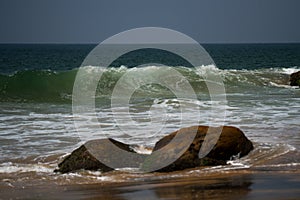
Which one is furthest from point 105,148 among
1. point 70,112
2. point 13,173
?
point 70,112

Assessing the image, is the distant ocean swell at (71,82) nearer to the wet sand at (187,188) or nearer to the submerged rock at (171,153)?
the submerged rock at (171,153)

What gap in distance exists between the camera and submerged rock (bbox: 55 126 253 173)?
7.49 meters

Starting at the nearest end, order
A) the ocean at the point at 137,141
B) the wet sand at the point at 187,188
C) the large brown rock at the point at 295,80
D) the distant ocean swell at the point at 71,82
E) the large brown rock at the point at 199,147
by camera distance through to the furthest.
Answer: the wet sand at the point at 187,188 → the ocean at the point at 137,141 → the large brown rock at the point at 199,147 → the distant ocean swell at the point at 71,82 → the large brown rock at the point at 295,80

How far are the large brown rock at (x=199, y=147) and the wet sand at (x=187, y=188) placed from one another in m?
0.64

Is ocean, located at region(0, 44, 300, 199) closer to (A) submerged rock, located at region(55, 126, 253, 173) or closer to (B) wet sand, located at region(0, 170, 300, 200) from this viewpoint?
(B) wet sand, located at region(0, 170, 300, 200)

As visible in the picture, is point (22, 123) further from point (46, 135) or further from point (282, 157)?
point (282, 157)

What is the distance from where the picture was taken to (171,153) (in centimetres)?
754

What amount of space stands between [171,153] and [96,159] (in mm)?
1131

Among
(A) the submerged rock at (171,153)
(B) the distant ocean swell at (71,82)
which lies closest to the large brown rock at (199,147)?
(A) the submerged rock at (171,153)

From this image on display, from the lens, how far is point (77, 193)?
6055mm

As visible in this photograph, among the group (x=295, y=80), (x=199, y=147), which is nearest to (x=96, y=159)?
(x=199, y=147)

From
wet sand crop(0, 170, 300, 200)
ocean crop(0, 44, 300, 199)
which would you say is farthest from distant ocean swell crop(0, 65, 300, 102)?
wet sand crop(0, 170, 300, 200)

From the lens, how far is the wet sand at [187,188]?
556 centimetres

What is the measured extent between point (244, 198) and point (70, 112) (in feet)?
36.3
